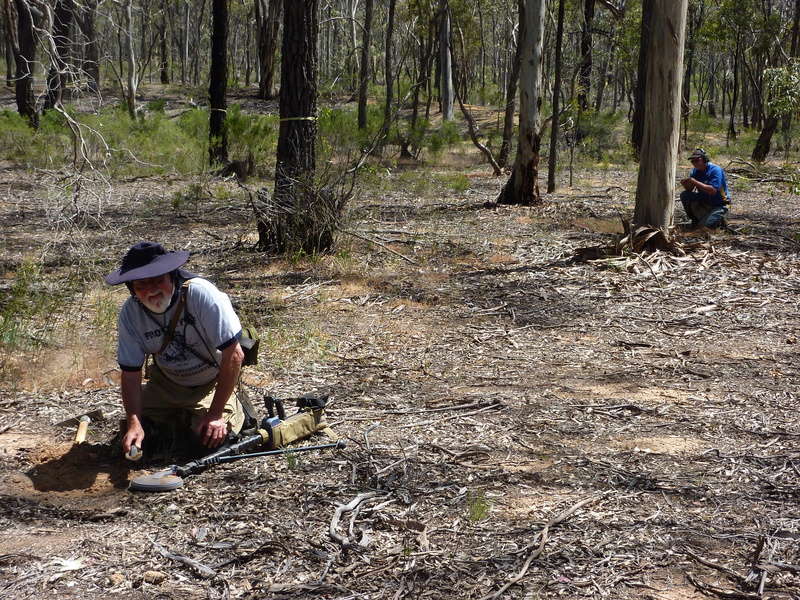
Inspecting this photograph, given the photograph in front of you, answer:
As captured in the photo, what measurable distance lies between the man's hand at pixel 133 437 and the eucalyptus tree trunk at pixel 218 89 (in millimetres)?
11697

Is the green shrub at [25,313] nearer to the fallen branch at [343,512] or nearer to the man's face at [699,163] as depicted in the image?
the fallen branch at [343,512]

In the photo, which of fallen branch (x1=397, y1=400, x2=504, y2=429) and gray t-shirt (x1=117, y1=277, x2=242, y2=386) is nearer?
gray t-shirt (x1=117, y1=277, x2=242, y2=386)

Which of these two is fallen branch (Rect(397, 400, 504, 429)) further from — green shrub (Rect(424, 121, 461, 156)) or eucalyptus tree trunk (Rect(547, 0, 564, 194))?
green shrub (Rect(424, 121, 461, 156))

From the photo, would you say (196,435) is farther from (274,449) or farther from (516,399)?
(516,399)

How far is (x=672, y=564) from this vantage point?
10.9 ft

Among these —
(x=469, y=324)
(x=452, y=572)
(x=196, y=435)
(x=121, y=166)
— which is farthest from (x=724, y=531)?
(x=121, y=166)

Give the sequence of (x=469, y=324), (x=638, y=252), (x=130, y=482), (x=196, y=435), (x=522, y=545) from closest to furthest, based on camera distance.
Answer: (x=522, y=545)
(x=130, y=482)
(x=196, y=435)
(x=469, y=324)
(x=638, y=252)

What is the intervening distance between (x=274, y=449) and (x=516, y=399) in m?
1.60

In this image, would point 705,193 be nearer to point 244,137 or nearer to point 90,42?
point 90,42

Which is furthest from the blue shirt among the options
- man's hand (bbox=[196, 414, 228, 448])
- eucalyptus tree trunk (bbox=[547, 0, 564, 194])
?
man's hand (bbox=[196, 414, 228, 448])

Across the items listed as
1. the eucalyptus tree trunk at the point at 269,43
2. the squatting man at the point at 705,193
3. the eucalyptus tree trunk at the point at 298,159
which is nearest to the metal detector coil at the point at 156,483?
the eucalyptus tree trunk at the point at 298,159

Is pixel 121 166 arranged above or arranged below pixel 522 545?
above

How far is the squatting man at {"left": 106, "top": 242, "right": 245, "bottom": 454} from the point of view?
13.1 feet

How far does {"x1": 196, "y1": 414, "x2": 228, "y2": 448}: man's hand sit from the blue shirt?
805cm
